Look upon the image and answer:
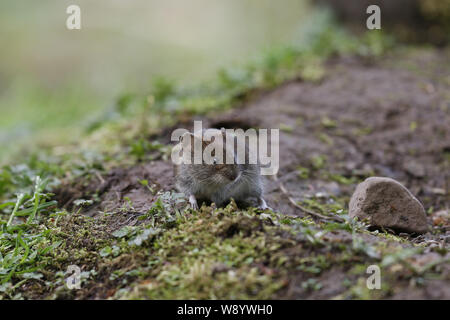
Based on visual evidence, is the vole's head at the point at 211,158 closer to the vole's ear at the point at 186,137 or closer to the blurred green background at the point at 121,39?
the vole's ear at the point at 186,137

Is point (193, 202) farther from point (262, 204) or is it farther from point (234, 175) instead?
point (262, 204)

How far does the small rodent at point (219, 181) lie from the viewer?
382 centimetres

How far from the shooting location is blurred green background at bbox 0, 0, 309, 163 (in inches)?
611

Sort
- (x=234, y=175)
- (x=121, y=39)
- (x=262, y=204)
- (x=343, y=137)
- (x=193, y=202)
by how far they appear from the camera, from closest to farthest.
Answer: (x=234, y=175) → (x=193, y=202) → (x=262, y=204) → (x=343, y=137) → (x=121, y=39)

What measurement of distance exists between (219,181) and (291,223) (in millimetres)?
816

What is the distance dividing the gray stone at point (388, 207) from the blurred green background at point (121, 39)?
11.2 m

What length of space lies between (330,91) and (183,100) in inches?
102

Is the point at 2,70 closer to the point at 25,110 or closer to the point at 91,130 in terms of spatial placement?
the point at 25,110

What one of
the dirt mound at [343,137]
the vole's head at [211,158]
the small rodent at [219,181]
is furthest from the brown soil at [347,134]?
the vole's head at [211,158]

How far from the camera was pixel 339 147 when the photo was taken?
6.27 meters

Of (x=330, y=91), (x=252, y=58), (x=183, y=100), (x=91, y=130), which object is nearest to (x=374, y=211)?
(x=330, y=91)

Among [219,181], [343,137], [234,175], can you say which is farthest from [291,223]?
[343,137]

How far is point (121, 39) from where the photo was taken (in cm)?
1712

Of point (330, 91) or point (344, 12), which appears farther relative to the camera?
point (344, 12)
